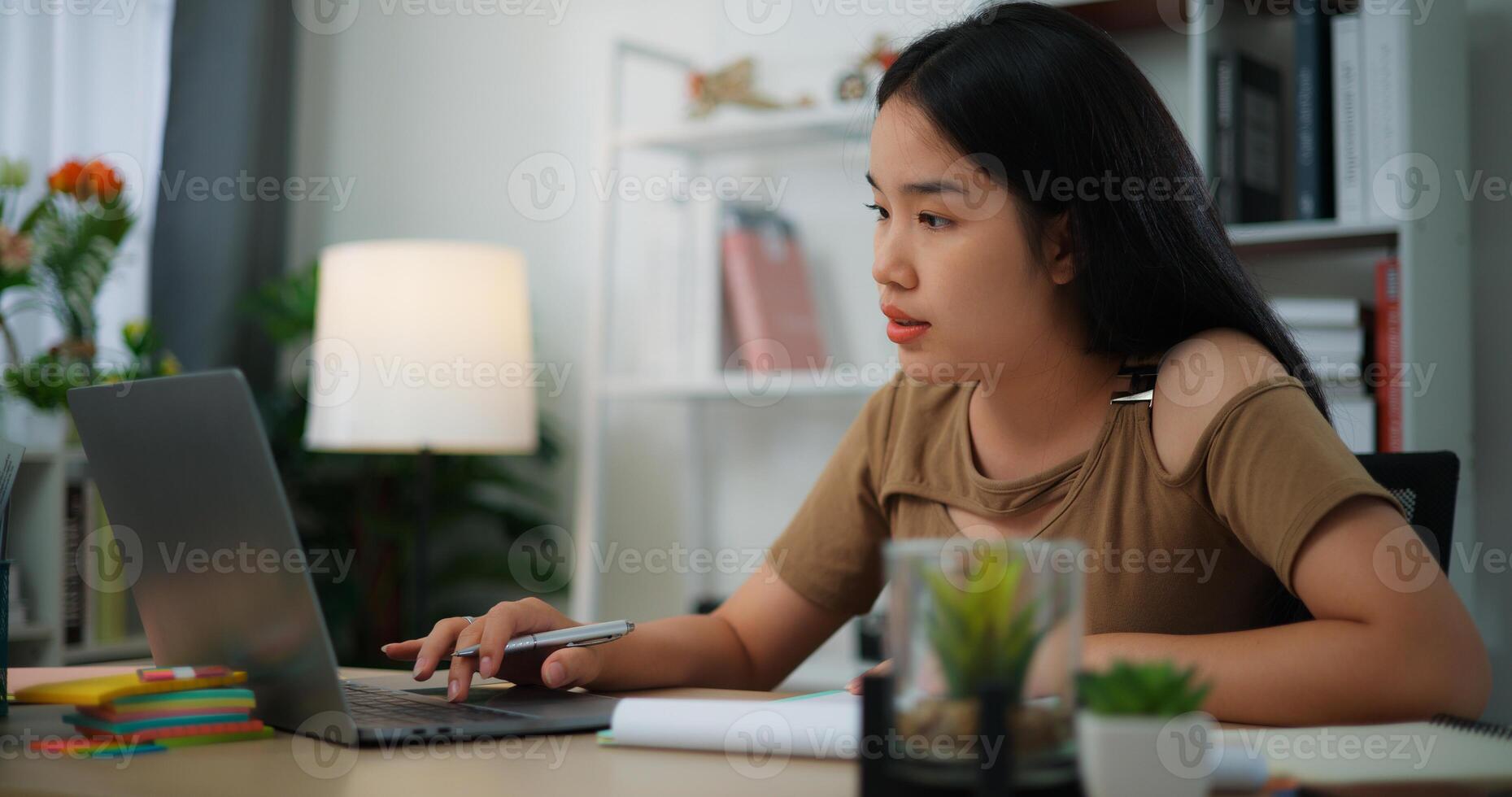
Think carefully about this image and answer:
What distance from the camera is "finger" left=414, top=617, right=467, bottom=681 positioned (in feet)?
3.42

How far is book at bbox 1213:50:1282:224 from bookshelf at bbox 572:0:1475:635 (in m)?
0.02

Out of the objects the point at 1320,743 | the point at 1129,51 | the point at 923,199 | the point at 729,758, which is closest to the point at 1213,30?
the point at 1129,51

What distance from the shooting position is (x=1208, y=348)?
3.60 ft

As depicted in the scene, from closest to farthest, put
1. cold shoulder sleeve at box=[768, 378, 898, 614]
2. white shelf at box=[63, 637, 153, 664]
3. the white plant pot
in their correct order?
1. the white plant pot
2. cold shoulder sleeve at box=[768, 378, 898, 614]
3. white shelf at box=[63, 637, 153, 664]

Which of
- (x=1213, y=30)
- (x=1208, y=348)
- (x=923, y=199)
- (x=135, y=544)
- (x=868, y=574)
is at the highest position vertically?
(x=1213, y=30)

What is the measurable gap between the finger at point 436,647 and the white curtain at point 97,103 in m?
1.84

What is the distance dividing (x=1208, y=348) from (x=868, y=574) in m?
0.43

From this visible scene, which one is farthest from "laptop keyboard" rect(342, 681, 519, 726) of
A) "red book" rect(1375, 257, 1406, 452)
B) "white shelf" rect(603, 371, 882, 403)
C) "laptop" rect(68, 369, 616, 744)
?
"red book" rect(1375, 257, 1406, 452)

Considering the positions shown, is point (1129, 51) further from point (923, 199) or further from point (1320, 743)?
point (1320, 743)

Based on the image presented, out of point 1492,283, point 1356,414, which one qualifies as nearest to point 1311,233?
point 1356,414

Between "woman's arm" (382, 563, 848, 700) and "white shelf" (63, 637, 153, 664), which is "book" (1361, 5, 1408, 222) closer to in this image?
"woman's arm" (382, 563, 848, 700)

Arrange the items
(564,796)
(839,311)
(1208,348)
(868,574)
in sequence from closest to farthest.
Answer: (564,796) → (1208,348) → (868,574) → (839,311)

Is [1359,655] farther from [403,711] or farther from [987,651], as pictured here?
[403,711]

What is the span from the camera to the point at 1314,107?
1805mm
